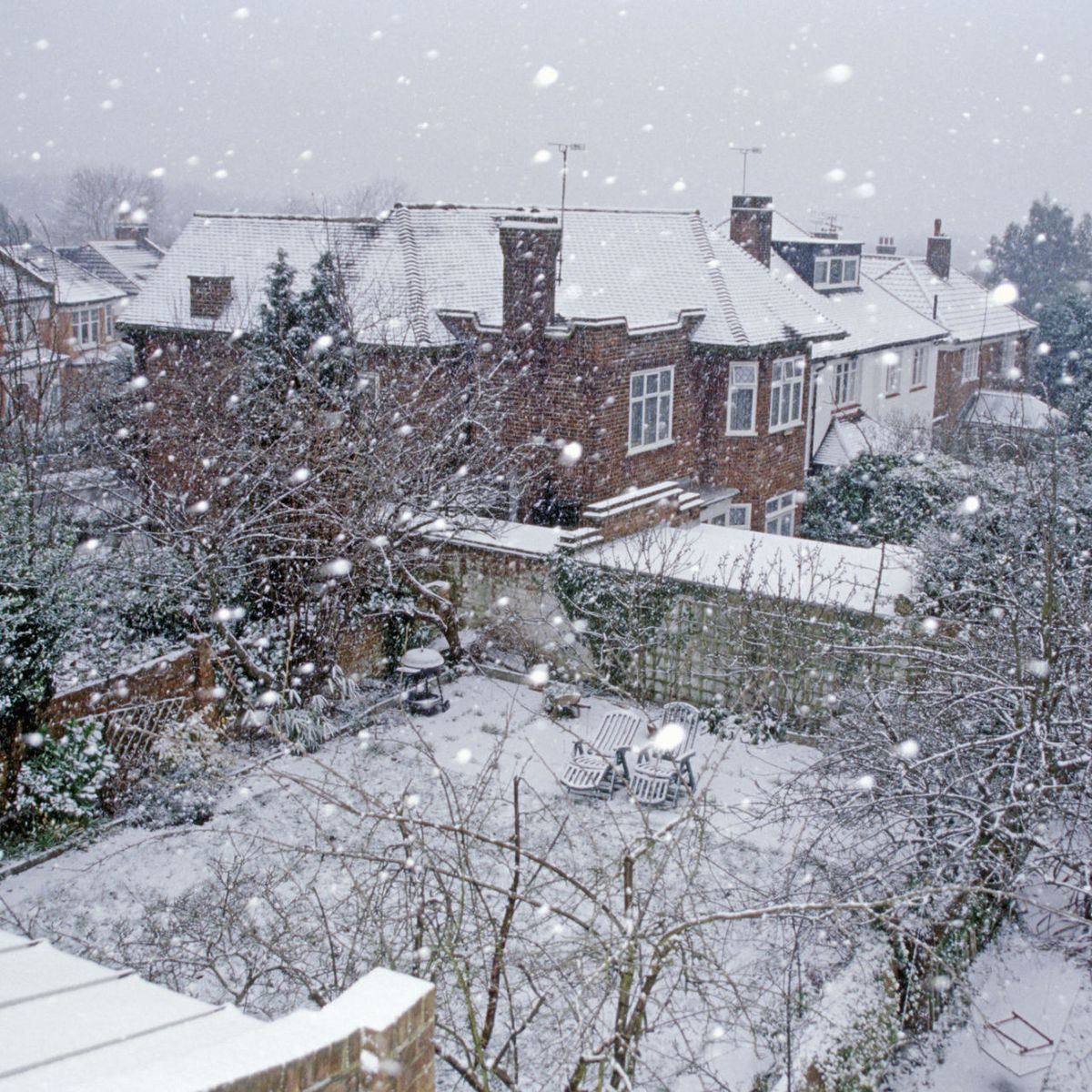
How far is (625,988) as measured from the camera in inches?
192

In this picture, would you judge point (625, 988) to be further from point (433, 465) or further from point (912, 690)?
point (433, 465)

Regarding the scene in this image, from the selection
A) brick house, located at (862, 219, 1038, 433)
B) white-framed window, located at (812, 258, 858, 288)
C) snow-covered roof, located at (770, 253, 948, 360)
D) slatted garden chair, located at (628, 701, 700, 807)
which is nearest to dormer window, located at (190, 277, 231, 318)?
snow-covered roof, located at (770, 253, 948, 360)

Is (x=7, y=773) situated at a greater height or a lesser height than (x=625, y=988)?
lesser

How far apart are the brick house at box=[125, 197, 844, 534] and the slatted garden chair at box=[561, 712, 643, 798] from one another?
3.92m

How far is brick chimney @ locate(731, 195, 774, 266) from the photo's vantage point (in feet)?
78.3

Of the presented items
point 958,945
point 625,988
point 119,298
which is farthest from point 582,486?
point 119,298

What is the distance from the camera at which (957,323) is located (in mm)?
33750

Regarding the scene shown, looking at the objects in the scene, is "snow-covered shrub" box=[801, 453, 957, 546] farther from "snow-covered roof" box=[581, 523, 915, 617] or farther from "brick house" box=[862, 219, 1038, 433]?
"brick house" box=[862, 219, 1038, 433]

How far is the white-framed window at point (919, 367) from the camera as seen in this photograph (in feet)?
100

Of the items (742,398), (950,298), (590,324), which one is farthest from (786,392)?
(950,298)

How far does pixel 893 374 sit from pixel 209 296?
1817 centimetres

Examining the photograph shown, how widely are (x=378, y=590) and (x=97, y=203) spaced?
8494 cm

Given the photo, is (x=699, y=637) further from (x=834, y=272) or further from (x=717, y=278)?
(x=834, y=272)

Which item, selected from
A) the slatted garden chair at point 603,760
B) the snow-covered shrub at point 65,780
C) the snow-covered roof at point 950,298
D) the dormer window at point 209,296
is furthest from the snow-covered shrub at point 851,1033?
the snow-covered roof at point 950,298
